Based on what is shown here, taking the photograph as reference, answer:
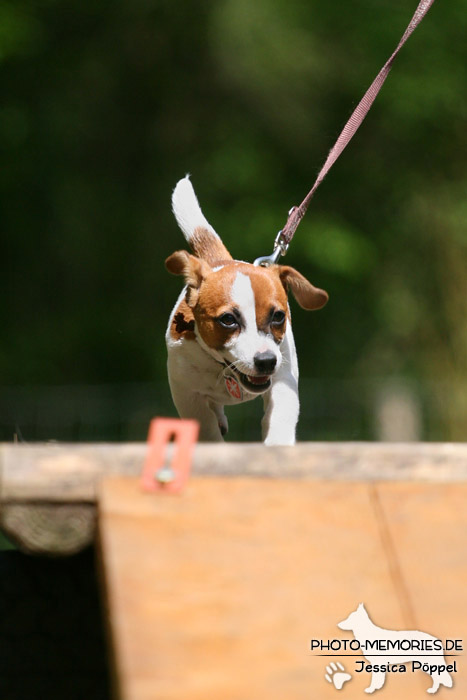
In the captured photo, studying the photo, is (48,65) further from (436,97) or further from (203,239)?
(203,239)

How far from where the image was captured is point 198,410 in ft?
12.4

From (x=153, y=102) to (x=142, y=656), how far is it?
1097cm

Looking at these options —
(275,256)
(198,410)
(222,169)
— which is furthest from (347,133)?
(222,169)

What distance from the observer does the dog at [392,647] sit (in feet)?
6.33

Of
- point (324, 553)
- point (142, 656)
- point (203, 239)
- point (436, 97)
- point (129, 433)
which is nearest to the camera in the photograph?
point (142, 656)

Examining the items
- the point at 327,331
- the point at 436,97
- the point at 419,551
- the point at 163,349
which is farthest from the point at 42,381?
the point at 419,551

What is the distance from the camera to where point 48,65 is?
39.2 ft

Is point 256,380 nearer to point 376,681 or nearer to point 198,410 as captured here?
point 198,410

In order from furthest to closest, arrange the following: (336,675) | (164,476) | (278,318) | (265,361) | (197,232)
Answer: (197,232) < (278,318) < (265,361) < (164,476) < (336,675)

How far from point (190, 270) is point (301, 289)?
40 centimetres

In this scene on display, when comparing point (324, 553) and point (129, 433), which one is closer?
point (324, 553)

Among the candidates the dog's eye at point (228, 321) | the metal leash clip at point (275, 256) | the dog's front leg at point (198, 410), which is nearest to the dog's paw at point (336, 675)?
the dog's eye at point (228, 321)

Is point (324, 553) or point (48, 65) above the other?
point (48, 65)

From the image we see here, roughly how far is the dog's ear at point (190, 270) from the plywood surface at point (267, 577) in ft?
5.14
